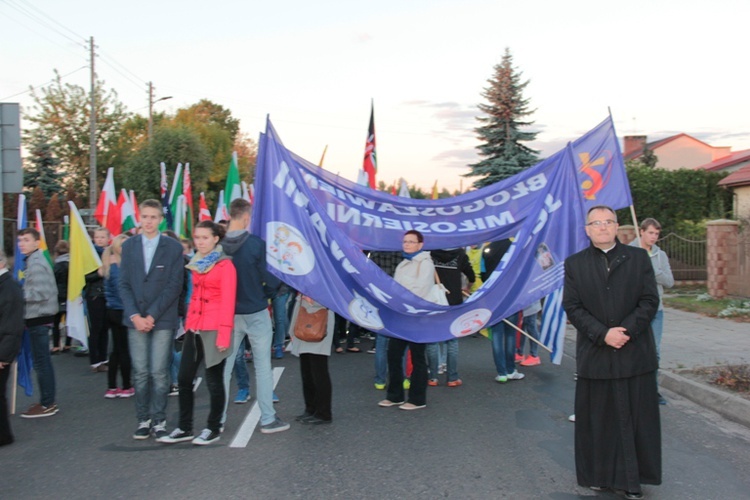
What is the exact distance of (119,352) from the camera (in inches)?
288

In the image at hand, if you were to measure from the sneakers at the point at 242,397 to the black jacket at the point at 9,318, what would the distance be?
216 centimetres

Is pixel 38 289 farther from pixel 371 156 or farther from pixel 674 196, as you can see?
pixel 674 196

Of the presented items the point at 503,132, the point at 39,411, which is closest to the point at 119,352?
the point at 39,411

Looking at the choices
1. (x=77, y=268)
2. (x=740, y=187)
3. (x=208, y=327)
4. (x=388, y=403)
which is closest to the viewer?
(x=208, y=327)

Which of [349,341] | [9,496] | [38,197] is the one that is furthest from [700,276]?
[38,197]

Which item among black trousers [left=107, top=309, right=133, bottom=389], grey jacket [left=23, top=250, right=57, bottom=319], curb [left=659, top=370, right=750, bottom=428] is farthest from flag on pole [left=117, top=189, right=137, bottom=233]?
curb [left=659, top=370, right=750, bottom=428]

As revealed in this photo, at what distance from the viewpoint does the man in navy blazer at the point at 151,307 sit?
18.4 ft

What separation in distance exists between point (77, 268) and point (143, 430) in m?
3.09

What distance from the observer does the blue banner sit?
612 cm

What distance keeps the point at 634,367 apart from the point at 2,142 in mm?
8004

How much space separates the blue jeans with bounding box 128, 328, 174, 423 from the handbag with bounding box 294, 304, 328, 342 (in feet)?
3.62

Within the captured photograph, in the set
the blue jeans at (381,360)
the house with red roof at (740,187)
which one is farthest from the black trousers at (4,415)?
the house with red roof at (740,187)

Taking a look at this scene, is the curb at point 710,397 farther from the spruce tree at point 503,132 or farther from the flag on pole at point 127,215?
the spruce tree at point 503,132

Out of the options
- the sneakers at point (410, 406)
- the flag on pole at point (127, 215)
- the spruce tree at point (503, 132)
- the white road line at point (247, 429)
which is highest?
the spruce tree at point (503, 132)
